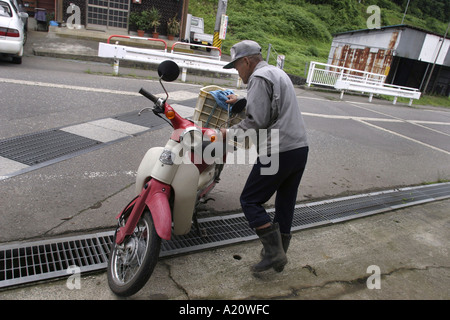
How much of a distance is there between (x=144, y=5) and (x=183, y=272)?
19.6 m

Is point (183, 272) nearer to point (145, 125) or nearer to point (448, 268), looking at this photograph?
point (448, 268)

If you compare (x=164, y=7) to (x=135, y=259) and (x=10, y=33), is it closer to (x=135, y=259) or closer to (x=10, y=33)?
(x=10, y=33)

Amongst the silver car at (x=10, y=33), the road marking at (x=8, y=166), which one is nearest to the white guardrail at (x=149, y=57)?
the silver car at (x=10, y=33)

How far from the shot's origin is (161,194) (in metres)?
2.63

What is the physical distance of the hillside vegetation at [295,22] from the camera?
2894cm

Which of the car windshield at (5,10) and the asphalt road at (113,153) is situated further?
the car windshield at (5,10)

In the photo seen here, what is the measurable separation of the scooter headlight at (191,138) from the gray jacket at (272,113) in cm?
28

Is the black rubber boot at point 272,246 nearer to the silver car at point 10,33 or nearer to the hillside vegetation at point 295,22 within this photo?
the silver car at point 10,33

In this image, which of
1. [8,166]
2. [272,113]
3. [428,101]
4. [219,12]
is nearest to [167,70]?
[272,113]

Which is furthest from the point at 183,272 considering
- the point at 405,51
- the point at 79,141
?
the point at 405,51

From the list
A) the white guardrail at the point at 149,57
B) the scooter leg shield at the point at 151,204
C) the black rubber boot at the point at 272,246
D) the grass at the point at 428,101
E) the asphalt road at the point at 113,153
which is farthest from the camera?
the grass at the point at 428,101

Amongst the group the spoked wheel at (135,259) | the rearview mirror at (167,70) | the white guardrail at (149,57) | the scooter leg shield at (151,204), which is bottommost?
the spoked wheel at (135,259)

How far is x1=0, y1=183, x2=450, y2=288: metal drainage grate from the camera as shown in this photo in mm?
2699

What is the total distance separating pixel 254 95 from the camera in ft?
8.74
